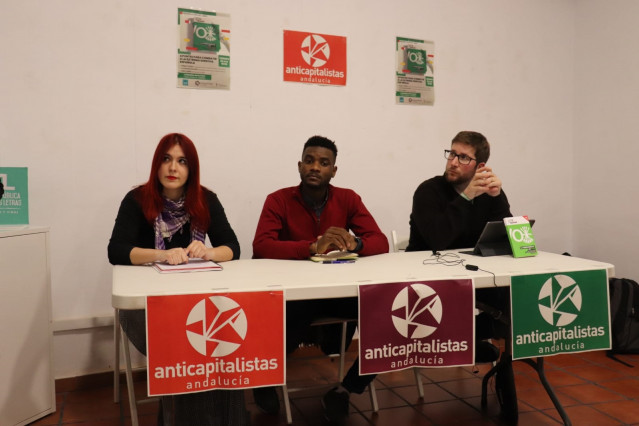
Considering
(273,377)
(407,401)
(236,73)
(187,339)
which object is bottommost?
(407,401)

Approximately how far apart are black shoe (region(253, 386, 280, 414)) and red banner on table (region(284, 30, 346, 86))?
177cm

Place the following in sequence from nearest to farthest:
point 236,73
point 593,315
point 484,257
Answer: point 593,315 < point 484,257 < point 236,73

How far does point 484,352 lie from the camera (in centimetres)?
244

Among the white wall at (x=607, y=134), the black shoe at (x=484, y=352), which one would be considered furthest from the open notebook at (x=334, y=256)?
the white wall at (x=607, y=134)

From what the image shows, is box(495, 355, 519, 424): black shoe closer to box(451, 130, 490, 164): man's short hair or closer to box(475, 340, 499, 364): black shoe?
box(475, 340, 499, 364): black shoe

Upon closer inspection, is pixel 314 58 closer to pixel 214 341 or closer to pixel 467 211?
pixel 467 211

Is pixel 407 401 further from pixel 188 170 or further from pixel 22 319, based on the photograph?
pixel 22 319

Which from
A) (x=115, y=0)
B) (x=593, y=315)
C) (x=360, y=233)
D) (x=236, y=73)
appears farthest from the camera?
(x=236, y=73)

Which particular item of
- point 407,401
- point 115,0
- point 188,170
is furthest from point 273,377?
point 115,0

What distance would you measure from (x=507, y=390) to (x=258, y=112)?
6.43ft

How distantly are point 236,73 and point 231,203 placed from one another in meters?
0.74

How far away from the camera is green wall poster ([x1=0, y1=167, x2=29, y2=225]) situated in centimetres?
235

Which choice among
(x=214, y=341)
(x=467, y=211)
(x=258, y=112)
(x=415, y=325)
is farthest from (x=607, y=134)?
(x=214, y=341)

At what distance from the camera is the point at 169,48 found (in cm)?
293
